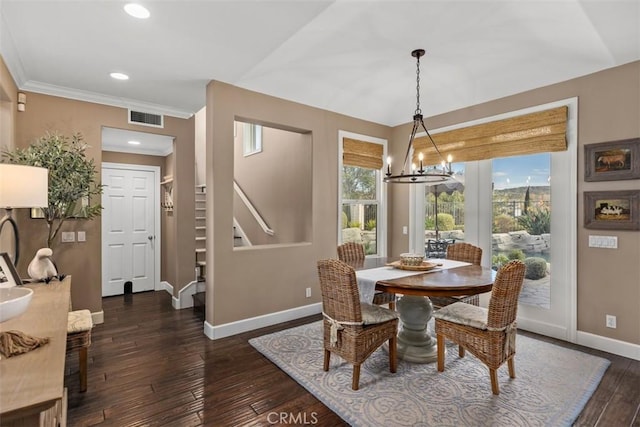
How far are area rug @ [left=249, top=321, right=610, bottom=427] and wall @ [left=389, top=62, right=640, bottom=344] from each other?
47 centimetres

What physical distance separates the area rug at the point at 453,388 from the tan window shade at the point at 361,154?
2.53 m

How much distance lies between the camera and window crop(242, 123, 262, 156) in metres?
5.46

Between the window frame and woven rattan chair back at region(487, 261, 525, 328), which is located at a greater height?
the window frame

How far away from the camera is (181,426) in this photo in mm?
1997

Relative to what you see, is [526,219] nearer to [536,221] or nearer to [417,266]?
[536,221]

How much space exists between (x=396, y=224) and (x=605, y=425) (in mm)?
3230

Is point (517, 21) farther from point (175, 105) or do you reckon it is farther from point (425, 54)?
point (175, 105)

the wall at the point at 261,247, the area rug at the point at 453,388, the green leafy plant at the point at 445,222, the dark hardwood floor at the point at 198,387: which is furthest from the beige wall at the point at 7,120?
the green leafy plant at the point at 445,222

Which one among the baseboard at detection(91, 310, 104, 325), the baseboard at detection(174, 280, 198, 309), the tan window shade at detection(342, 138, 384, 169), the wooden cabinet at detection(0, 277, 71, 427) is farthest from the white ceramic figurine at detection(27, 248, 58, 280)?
the tan window shade at detection(342, 138, 384, 169)

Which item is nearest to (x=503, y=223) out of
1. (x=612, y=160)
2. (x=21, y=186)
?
(x=612, y=160)

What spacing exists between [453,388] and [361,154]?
3147 mm

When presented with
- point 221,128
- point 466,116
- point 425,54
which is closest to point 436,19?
point 425,54

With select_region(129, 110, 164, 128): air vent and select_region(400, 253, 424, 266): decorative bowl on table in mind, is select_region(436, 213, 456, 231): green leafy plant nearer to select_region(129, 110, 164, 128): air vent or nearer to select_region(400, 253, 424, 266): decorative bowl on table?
Answer: select_region(400, 253, 424, 266): decorative bowl on table

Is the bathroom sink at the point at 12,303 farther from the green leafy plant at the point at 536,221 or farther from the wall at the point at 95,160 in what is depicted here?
the green leafy plant at the point at 536,221
